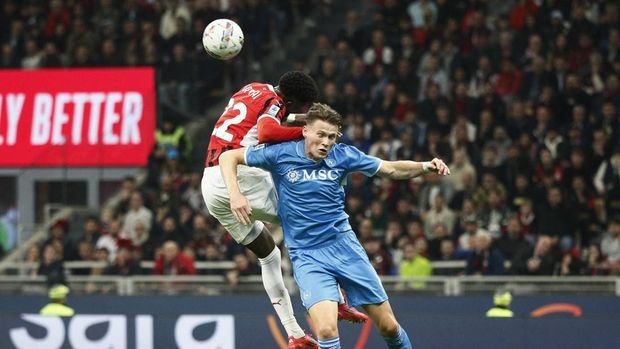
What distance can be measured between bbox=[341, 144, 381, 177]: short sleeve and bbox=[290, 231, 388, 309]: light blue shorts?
18.0 inches

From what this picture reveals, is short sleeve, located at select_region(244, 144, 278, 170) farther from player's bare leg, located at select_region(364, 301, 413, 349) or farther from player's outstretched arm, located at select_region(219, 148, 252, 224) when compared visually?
player's bare leg, located at select_region(364, 301, 413, 349)

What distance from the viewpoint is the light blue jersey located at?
9555mm

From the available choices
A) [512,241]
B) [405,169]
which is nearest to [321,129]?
[405,169]

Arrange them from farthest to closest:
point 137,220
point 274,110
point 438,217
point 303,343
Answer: point 137,220
point 438,217
point 303,343
point 274,110

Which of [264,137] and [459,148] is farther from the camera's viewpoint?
[459,148]

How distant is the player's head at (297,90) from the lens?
10.2 metres

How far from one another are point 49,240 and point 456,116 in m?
5.56

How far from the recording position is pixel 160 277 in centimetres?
1662

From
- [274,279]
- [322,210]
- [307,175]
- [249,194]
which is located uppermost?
[307,175]

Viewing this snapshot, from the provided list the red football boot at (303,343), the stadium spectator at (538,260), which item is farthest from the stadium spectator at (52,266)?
the red football boot at (303,343)

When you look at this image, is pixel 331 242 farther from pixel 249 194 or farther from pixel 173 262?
pixel 173 262

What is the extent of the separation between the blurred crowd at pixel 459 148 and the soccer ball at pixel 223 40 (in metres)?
6.22

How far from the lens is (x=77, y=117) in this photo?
20219mm

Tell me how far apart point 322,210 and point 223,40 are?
1.53 meters
